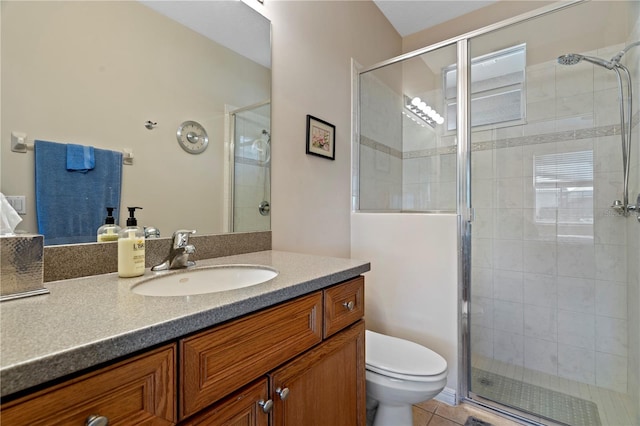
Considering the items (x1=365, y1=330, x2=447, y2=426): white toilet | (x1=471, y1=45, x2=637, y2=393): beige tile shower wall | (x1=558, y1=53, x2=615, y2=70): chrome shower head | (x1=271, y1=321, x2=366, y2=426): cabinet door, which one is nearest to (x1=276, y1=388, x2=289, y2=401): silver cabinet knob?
(x1=271, y1=321, x2=366, y2=426): cabinet door

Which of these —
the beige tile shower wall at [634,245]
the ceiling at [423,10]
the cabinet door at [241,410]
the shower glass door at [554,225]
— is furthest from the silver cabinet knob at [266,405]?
the ceiling at [423,10]

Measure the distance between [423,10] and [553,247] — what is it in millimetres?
2011

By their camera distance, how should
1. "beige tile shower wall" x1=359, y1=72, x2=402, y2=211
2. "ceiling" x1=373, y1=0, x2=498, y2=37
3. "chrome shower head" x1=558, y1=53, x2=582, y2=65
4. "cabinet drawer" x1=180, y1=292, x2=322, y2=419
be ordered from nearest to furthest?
"cabinet drawer" x1=180, y1=292, x2=322, y2=419 → "chrome shower head" x1=558, y1=53, x2=582, y2=65 → "beige tile shower wall" x1=359, y1=72, x2=402, y2=211 → "ceiling" x1=373, y1=0, x2=498, y2=37

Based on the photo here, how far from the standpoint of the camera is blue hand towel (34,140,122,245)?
2.74 feet

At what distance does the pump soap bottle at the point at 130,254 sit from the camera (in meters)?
0.85

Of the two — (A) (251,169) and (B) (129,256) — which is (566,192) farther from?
(B) (129,256)

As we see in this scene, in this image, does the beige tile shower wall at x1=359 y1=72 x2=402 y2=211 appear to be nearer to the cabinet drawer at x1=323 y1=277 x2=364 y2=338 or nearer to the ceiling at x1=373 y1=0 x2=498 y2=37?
the ceiling at x1=373 y1=0 x2=498 y2=37

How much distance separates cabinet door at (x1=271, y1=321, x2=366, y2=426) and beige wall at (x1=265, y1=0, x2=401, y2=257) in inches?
27.0

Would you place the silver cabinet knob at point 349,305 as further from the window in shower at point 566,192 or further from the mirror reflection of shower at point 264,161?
the window in shower at point 566,192

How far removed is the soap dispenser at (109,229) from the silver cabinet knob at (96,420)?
24.7 inches

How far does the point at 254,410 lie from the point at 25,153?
34.6 inches

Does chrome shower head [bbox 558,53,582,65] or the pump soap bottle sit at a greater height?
chrome shower head [bbox 558,53,582,65]

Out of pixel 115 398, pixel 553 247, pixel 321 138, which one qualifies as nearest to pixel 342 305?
pixel 115 398

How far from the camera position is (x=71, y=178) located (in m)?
0.89
